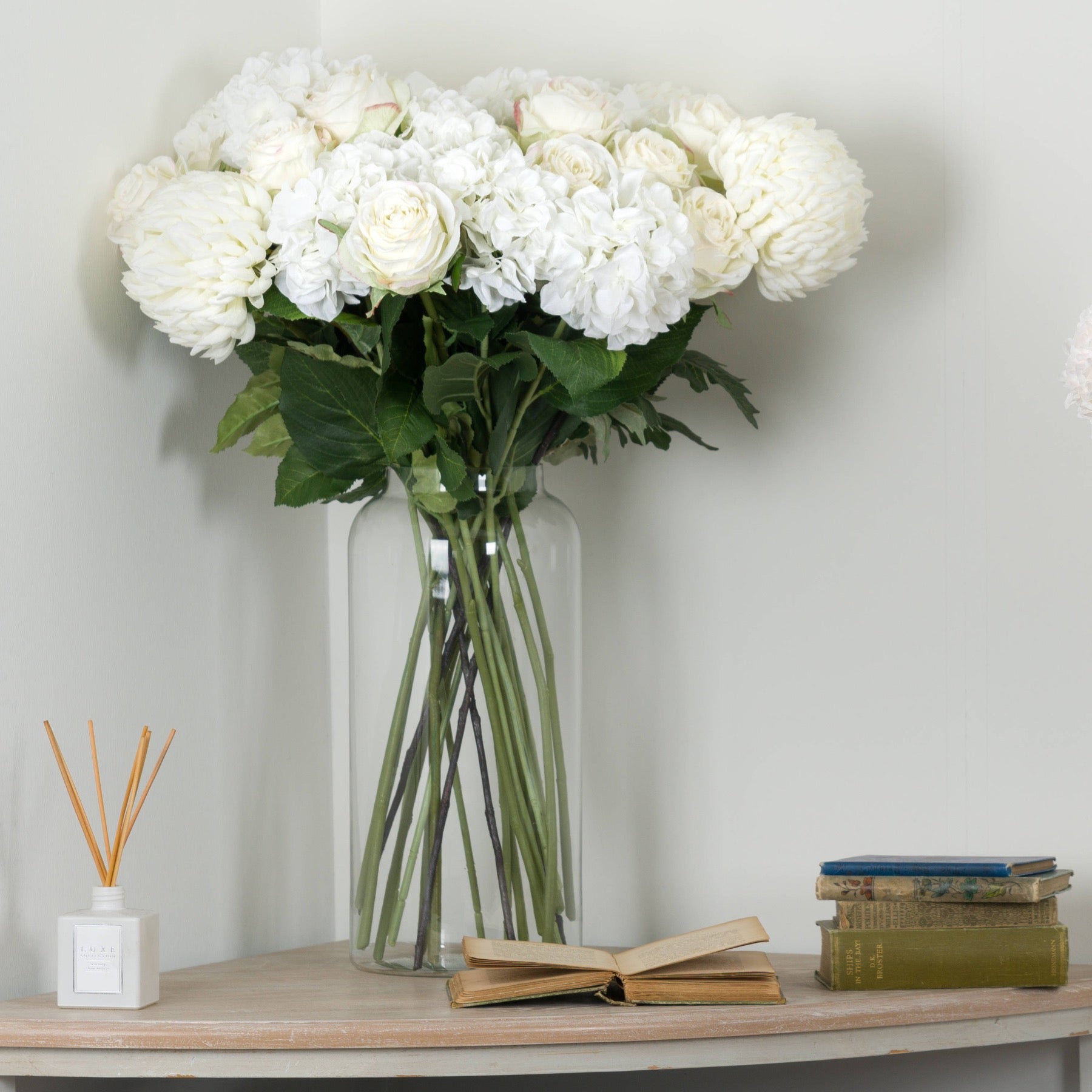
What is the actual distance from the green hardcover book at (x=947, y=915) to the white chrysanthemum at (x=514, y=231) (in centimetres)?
51

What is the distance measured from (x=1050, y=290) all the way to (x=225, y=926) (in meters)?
0.94

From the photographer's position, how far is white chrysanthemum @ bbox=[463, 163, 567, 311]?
89cm

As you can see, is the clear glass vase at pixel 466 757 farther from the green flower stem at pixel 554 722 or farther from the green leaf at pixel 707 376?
the green leaf at pixel 707 376

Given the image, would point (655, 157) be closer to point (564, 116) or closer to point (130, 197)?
point (564, 116)

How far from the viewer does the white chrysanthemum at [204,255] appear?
0.92 meters

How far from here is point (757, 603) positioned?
1.22 meters

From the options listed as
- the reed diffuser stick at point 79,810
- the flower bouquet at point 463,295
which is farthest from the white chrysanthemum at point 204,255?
the reed diffuser stick at point 79,810

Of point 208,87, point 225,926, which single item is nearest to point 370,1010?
point 225,926

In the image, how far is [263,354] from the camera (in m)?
1.03

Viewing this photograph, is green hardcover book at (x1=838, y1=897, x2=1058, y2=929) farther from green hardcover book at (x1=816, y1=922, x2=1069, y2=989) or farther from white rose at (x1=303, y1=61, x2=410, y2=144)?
white rose at (x1=303, y1=61, x2=410, y2=144)

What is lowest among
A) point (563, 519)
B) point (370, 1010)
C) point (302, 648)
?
point (370, 1010)

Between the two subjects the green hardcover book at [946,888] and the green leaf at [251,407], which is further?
the green leaf at [251,407]

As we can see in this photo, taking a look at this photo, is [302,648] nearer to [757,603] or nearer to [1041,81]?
[757,603]

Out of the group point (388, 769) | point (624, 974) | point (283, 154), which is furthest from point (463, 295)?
point (624, 974)
